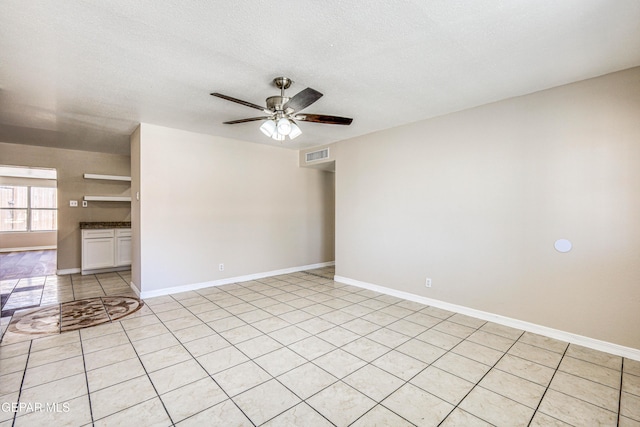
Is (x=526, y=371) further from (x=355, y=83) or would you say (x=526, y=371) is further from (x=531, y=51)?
(x=355, y=83)

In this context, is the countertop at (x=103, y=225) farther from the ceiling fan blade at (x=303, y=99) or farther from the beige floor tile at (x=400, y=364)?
the beige floor tile at (x=400, y=364)

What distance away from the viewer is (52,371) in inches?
90.9

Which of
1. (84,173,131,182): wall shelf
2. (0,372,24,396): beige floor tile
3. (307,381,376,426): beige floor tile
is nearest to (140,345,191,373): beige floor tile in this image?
(0,372,24,396): beige floor tile

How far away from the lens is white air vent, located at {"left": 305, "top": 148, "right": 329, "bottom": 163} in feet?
17.9

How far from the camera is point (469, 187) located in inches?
141

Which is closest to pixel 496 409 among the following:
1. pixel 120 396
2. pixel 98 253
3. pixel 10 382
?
pixel 120 396

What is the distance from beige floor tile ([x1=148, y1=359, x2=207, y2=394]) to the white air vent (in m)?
4.02

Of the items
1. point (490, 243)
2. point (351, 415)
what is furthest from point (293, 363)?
point (490, 243)

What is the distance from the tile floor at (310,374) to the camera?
6.02 feet

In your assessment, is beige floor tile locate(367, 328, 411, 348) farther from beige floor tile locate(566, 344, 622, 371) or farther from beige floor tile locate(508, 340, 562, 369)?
beige floor tile locate(566, 344, 622, 371)

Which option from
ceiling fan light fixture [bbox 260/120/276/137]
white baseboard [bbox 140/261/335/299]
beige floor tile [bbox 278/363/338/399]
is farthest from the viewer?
white baseboard [bbox 140/261/335/299]

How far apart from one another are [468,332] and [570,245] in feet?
4.39

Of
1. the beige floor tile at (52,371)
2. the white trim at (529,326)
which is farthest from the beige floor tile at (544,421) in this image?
the beige floor tile at (52,371)

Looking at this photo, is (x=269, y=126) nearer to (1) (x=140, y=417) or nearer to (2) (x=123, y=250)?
(1) (x=140, y=417)
